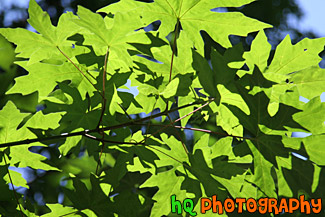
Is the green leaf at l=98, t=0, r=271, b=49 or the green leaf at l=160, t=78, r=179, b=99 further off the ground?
the green leaf at l=98, t=0, r=271, b=49

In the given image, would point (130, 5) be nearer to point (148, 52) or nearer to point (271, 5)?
point (148, 52)

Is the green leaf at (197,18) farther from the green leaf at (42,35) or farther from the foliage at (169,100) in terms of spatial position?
the green leaf at (42,35)

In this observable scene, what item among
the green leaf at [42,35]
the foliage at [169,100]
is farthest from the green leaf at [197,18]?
the green leaf at [42,35]

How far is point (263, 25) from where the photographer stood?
1.11 metres

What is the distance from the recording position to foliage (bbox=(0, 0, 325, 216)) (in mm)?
1094

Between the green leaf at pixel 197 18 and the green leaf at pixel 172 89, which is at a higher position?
the green leaf at pixel 197 18

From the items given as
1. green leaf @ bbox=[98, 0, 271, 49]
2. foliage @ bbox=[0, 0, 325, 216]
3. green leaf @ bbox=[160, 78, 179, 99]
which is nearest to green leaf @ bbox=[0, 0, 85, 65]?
foliage @ bbox=[0, 0, 325, 216]

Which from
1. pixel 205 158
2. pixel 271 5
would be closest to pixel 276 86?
pixel 205 158

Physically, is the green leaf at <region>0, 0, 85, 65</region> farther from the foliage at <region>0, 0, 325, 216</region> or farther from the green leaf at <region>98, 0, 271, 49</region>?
the green leaf at <region>98, 0, 271, 49</region>

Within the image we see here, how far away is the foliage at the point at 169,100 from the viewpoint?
109cm

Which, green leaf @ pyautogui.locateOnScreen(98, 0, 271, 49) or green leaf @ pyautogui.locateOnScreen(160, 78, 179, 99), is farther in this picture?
green leaf @ pyautogui.locateOnScreen(98, 0, 271, 49)

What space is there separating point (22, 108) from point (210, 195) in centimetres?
146

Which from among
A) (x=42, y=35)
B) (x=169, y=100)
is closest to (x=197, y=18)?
(x=169, y=100)

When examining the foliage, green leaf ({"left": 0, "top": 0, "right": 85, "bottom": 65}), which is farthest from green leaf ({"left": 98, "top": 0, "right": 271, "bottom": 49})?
green leaf ({"left": 0, "top": 0, "right": 85, "bottom": 65})
